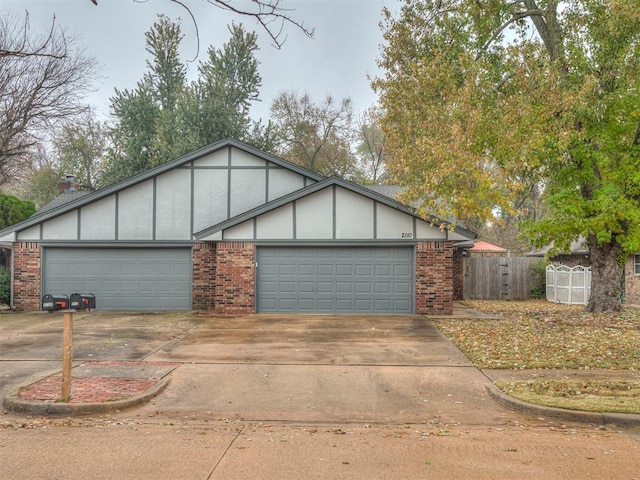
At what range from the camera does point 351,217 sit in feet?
50.2

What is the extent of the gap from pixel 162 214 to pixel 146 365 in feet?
30.0

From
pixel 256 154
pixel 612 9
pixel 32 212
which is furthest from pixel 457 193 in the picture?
pixel 32 212

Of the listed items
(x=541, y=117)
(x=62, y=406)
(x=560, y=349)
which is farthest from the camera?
(x=541, y=117)

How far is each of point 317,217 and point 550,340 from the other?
734 centimetres

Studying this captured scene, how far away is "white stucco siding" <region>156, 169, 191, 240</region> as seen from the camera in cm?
1664

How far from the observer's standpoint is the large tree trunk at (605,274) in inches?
569

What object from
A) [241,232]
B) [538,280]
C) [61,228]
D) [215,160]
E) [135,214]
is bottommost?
[538,280]

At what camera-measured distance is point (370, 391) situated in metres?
7.00

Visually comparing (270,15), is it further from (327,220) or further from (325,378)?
(327,220)

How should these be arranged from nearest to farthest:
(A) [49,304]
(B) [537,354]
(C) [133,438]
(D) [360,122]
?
(C) [133,438]
(A) [49,304]
(B) [537,354]
(D) [360,122]

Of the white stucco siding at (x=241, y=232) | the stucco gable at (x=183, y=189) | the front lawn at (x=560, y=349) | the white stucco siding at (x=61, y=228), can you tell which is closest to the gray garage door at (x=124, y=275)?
the white stucco siding at (x=61, y=228)

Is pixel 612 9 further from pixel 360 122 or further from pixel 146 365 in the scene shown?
pixel 360 122

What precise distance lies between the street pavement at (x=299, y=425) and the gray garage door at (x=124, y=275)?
638 cm

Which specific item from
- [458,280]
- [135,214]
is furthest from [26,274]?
[458,280]
